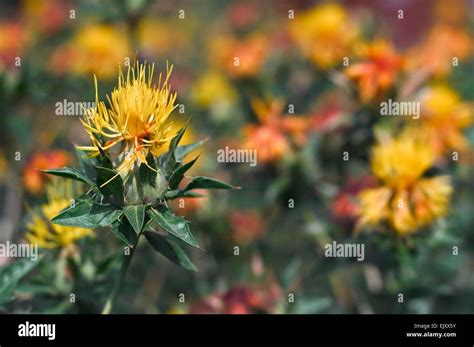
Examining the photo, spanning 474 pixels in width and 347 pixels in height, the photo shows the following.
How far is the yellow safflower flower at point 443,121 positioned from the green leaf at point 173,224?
1.53 metres

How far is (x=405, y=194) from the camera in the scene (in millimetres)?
2455

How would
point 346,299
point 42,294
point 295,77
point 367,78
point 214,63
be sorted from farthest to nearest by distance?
point 214,63
point 295,77
point 346,299
point 367,78
point 42,294

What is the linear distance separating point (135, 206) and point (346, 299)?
1474mm

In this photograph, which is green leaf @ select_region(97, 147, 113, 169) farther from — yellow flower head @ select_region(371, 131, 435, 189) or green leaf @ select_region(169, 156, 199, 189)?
yellow flower head @ select_region(371, 131, 435, 189)

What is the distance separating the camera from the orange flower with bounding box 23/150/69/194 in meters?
2.84

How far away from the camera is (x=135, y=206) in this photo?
Answer: 177 cm

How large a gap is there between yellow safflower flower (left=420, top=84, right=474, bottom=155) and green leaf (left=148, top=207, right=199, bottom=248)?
1525 mm

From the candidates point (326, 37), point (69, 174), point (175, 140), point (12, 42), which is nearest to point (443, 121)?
point (326, 37)

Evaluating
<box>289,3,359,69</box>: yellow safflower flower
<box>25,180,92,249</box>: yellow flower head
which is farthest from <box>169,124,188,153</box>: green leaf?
<box>289,3,359,69</box>: yellow safflower flower

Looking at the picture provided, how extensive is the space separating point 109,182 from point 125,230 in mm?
125

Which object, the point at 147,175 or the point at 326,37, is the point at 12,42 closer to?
the point at 326,37
